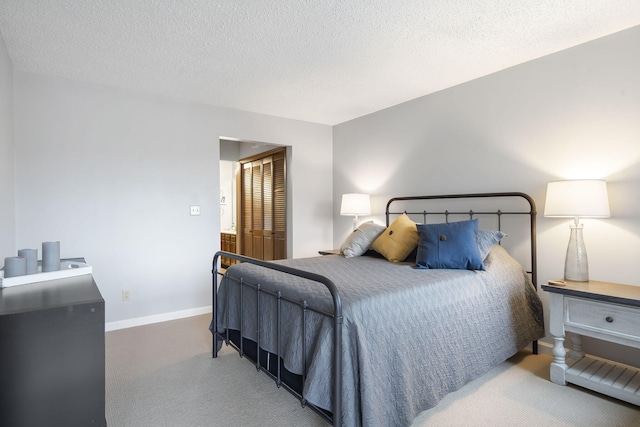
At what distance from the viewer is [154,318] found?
3631 mm

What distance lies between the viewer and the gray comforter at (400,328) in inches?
61.8

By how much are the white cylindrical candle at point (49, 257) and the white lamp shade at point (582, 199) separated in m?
2.97

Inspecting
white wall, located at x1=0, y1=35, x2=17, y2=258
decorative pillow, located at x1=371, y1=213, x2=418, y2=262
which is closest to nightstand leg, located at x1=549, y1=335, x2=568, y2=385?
decorative pillow, located at x1=371, y1=213, x2=418, y2=262

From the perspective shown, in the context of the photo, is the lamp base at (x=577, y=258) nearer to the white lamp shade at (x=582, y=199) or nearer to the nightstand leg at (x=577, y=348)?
the white lamp shade at (x=582, y=199)

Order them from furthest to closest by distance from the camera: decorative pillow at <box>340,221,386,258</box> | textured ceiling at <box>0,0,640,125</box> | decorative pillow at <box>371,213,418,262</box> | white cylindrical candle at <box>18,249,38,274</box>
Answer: decorative pillow at <box>340,221,386,258</box> < decorative pillow at <box>371,213,418,262</box> < textured ceiling at <box>0,0,640,125</box> < white cylindrical candle at <box>18,249,38,274</box>

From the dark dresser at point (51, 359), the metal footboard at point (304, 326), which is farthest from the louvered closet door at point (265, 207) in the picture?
the dark dresser at point (51, 359)

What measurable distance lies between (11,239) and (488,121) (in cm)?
408

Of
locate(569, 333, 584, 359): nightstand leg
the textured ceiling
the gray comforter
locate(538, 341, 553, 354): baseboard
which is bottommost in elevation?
locate(538, 341, 553, 354): baseboard

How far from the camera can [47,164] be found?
3.10 metres

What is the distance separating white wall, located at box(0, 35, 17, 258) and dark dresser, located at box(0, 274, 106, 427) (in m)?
1.55

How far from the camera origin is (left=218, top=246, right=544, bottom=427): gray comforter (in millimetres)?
1570

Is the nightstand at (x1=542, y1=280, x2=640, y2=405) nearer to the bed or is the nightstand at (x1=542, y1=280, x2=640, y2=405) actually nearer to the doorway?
the bed

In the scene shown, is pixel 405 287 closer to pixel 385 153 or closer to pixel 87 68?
pixel 385 153

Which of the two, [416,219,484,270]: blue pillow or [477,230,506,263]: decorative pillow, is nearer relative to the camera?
[416,219,484,270]: blue pillow
